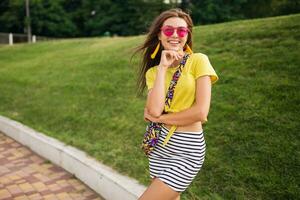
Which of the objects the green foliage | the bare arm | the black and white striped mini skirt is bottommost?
the green foliage

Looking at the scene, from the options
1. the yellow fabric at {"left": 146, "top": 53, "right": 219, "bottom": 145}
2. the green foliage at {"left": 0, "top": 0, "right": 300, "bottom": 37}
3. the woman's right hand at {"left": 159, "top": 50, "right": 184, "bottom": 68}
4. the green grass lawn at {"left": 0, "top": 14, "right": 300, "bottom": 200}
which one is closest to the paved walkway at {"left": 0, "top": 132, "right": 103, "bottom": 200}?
the green grass lawn at {"left": 0, "top": 14, "right": 300, "bottom": 200}

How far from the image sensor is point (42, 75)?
1164cm

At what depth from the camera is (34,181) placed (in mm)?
5484

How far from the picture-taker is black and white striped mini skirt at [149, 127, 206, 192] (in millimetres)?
2893

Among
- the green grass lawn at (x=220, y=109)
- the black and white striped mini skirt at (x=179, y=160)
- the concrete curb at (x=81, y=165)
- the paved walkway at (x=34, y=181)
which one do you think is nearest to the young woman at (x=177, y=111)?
the black and white striped mini skirt at (x=179, y=160)

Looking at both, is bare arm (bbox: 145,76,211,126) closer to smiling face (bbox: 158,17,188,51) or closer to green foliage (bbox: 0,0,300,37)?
smiling face (bbox: 158,17,188,51)

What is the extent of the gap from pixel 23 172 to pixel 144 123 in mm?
2008

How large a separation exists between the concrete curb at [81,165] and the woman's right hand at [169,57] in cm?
191

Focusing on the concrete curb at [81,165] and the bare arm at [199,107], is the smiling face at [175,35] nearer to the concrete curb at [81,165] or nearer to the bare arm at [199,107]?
the bare arm at [199,107]

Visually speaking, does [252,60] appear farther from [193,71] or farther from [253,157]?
[193,71]

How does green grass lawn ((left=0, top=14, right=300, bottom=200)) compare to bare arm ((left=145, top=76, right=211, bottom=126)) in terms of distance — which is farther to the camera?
green grass lawn ((left=0, top=14, right=300, bottom=200))

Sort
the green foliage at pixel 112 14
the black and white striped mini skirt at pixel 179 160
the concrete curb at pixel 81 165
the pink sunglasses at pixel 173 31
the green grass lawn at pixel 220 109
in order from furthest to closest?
the green foliage at pixel 112 14 → the concrete curb at pixel 81 165 → the green grass lawn at pixel 220 109 → the pink sunglasses at pixel 173 31 → the black and white striped mini skirt at pixel 179 160

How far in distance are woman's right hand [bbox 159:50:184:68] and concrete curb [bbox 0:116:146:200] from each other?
1908 mm

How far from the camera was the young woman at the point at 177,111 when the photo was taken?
2904 mm
